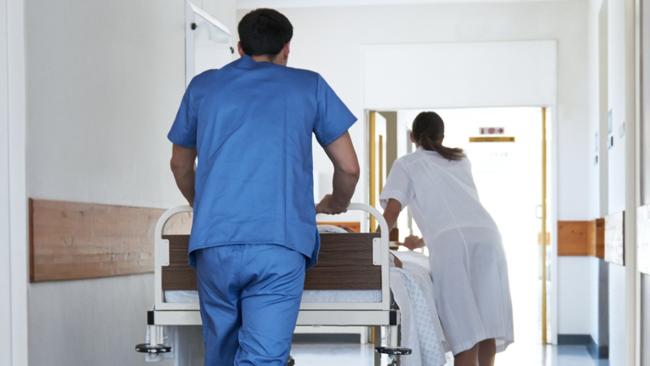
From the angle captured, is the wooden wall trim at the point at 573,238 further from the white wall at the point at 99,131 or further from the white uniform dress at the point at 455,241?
the white wall at the point at 99,131

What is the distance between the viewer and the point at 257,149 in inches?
122

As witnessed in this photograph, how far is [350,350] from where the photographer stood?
9008 mm

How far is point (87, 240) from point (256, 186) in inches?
44.0

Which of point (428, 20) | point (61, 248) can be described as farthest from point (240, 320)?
point (428, 20)

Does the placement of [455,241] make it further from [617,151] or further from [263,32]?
[263,32]

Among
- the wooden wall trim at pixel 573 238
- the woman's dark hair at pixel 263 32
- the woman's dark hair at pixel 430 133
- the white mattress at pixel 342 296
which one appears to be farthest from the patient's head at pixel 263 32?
the wooden wall trim at pixel 573 238

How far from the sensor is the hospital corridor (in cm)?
311

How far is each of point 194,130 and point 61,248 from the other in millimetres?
760

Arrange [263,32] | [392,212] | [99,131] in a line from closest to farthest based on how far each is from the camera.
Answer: [263,32], [99,131], [392,212]

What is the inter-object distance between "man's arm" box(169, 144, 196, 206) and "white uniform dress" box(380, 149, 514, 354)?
1.69 meters

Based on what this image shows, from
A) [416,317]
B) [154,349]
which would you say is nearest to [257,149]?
[154,349]

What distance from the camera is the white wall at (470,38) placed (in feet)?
31.0
